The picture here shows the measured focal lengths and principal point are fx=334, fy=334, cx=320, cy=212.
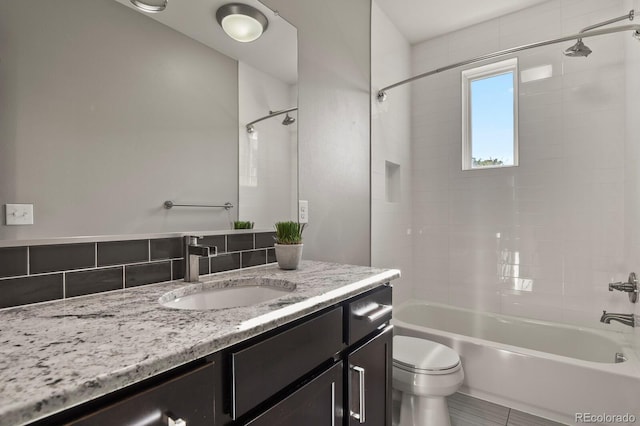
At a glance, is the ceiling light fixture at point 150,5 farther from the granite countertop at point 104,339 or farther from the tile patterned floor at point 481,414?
the tile patterned floor at point 481,414

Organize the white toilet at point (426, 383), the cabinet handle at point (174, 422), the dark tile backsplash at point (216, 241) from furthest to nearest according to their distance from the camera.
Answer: the white toilet at point (426, 383)
the dark tile backsplash at point (216, 241)
the cabinet handle at point (174, 422)

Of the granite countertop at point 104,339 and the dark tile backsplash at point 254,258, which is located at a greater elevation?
the dark tile backsplash at point 254,258

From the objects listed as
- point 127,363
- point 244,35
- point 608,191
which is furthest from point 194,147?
point 608,191

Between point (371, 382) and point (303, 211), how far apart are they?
88cm

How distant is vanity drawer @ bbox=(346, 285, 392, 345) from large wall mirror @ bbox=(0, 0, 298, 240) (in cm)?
61

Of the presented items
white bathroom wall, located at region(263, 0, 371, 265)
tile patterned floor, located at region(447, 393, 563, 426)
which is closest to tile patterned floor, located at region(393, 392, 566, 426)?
tile patterned floor, located at region(447, 393, 563, 426)

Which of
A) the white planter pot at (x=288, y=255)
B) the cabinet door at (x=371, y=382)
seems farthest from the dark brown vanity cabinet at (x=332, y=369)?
the white planter pot at (x=288, y=255)

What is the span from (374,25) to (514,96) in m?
1.22

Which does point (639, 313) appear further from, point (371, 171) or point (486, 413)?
point (371, 171)

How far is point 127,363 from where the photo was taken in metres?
0.51

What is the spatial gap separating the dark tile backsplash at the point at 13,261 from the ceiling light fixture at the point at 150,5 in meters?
0.80

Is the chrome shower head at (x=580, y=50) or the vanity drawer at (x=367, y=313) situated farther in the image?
the chrome shower head at (x=580, y=50)

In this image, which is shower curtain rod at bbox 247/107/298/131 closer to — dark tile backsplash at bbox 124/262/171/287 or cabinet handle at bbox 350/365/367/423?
dark tile backsplash at bbox 124/262/171/287

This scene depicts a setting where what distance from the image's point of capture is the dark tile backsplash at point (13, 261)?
808 millimetres
